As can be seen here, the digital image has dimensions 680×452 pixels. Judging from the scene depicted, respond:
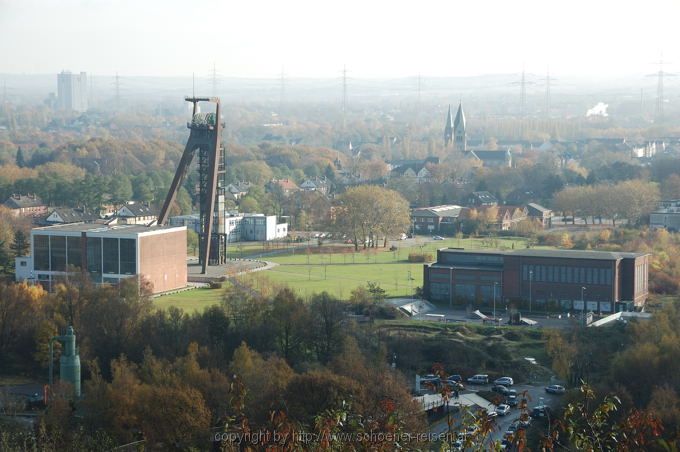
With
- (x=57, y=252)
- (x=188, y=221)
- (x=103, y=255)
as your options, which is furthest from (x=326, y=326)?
(x=188, y=221)

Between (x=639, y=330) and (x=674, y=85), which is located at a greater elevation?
(x=674, y=85)

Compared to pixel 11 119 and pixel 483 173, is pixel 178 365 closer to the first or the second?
pixel 483 173

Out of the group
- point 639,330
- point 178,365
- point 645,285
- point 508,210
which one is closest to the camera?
point 178,365

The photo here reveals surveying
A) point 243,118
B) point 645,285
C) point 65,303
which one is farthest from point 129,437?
point 243,118

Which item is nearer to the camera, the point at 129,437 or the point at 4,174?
the point at 129,437

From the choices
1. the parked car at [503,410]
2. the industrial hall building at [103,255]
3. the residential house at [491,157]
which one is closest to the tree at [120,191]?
the industrial hall building at [103,255]

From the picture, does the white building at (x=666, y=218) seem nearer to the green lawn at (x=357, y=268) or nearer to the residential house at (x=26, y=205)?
the green lawn at (x=357, y=268)
